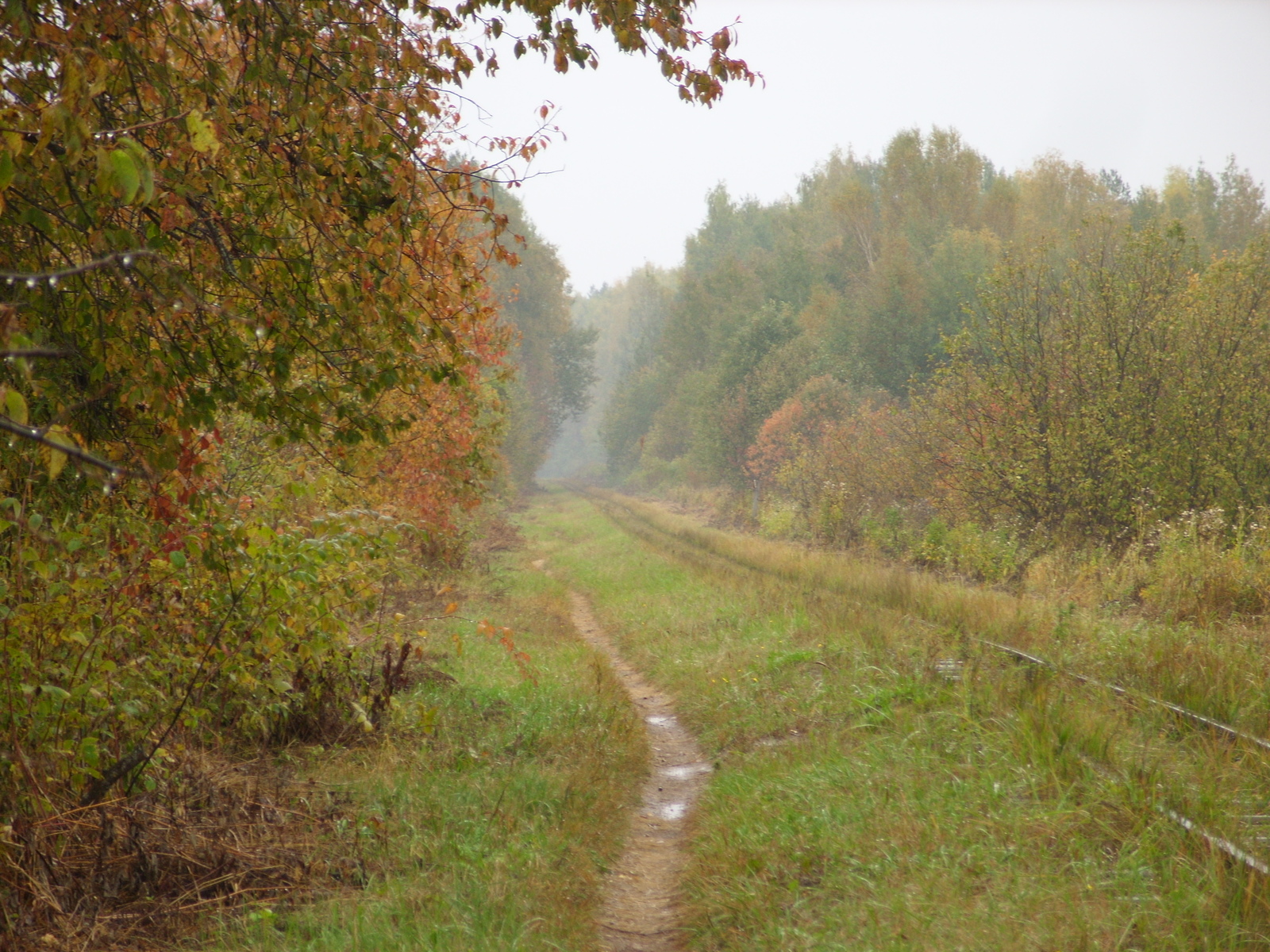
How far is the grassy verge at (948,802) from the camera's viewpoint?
4.38 metres

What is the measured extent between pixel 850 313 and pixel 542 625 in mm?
32369

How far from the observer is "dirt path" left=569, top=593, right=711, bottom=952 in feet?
17.2

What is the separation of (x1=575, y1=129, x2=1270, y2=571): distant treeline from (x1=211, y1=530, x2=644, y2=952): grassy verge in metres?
10.8

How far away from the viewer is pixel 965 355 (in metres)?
20.1

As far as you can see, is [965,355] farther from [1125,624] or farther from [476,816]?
[476,816]

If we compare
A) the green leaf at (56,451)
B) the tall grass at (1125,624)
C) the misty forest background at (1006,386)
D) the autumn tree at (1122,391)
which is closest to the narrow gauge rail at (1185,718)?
the tall grass at (1125,624)

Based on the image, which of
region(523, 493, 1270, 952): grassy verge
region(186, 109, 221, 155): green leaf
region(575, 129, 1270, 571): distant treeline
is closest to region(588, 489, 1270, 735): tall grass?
region(523, 493, 1270, 952): grassy verge

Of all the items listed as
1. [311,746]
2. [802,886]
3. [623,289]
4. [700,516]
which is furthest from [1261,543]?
[623,289]

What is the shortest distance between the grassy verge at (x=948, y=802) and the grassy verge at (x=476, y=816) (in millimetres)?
896

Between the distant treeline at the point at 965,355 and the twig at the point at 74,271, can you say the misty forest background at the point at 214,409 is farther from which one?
the distant treeline at the point at 965,355

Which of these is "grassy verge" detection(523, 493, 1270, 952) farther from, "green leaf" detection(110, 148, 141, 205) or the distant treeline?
the distant treeline

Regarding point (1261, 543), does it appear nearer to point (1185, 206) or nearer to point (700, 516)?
point (700, 516)

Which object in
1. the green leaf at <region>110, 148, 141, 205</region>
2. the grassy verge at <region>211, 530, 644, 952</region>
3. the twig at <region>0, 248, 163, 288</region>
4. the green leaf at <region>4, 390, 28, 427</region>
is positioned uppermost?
the green leaf at <region>110, 148, 141, 205</region>

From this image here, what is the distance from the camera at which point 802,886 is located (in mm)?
5293
